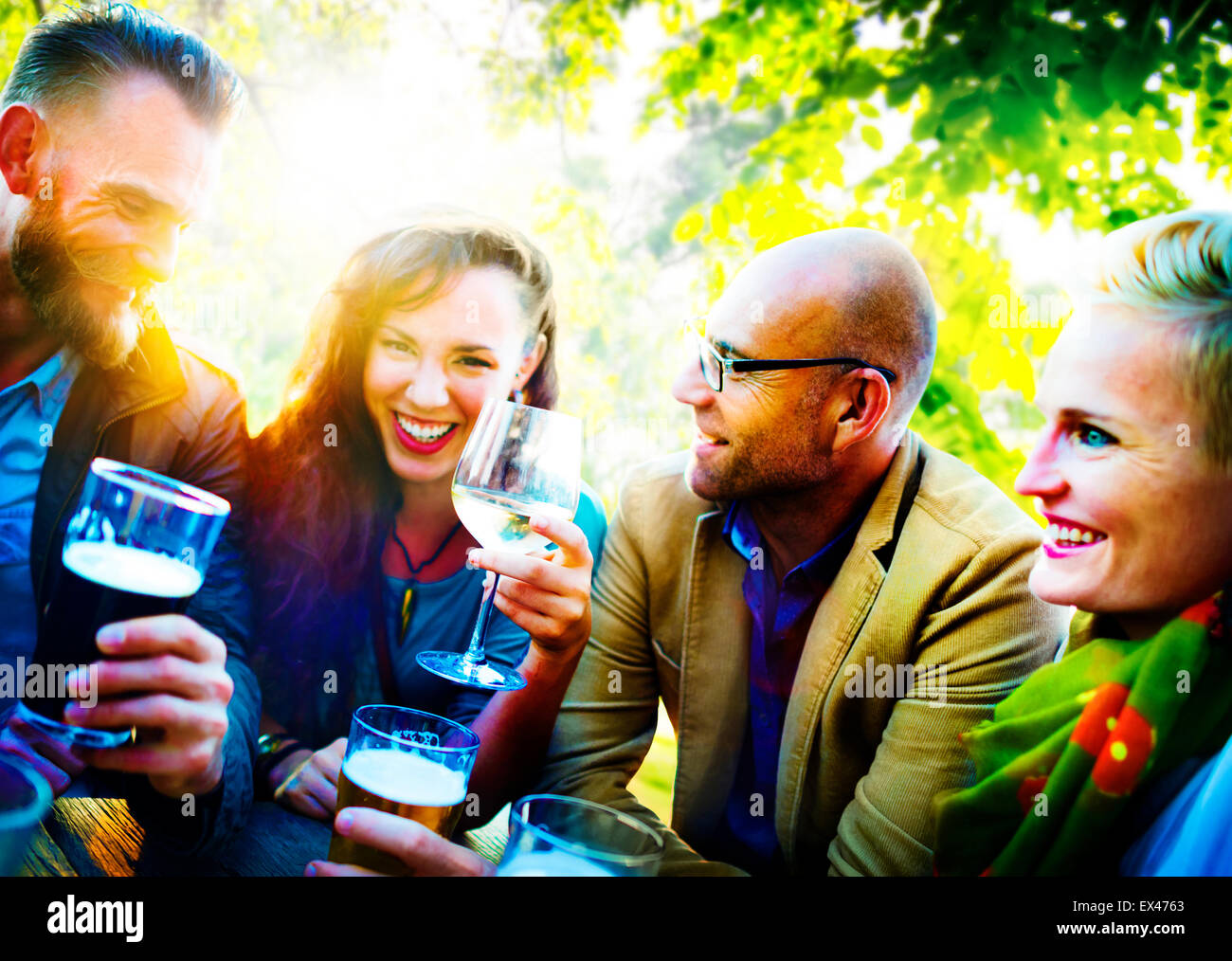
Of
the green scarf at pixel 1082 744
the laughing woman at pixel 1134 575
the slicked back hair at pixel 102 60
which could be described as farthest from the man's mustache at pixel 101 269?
the green scarf at pixel 1082 744

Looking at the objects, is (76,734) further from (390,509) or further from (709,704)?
(709,704)

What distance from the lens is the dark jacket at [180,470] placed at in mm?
1647

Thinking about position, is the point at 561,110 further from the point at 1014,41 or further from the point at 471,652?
the point at 471,652

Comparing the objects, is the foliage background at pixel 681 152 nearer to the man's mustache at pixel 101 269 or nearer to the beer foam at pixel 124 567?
the man's mustache at pixel 101 269

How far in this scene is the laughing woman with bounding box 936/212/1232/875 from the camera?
4.77 feet

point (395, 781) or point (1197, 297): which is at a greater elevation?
point (1197, 297)

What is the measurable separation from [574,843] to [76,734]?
31.8 inches

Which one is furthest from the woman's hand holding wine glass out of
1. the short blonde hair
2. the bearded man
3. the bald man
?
the short blonde hair

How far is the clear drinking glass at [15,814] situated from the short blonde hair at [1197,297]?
84.9 inches

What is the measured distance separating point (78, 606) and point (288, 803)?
74 cm

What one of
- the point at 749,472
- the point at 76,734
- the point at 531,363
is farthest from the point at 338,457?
the point at 749,472

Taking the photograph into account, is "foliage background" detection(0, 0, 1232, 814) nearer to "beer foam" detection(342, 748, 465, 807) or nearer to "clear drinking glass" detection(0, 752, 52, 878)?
"clear drinking glass" detection(0, 752, 52, 878)

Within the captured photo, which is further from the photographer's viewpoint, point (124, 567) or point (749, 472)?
point (749, 472)

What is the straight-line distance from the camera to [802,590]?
81.6 inches
